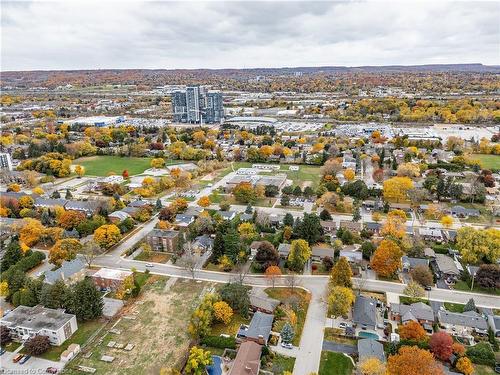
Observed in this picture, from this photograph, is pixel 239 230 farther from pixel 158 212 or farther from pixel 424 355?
pixel 424 355

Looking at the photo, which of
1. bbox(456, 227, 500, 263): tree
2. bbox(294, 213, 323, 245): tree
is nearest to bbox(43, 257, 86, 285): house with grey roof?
bbox(294, 213, 323, 245): tree

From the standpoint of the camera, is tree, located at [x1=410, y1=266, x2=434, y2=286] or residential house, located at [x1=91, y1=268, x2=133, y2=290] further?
residential house, located at [x1=91, y1=268, x2=133, y2=290]

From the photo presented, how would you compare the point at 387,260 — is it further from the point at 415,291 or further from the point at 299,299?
the point at 299,299

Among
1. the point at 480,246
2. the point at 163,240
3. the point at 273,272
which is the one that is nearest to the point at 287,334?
the point at 273,272

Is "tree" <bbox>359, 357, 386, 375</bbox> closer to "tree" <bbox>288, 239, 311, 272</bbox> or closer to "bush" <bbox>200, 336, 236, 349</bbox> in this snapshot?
"bush" <bbox>200, 336, 236, 349</bbox>

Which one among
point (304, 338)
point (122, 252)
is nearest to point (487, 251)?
point (304, 338)
